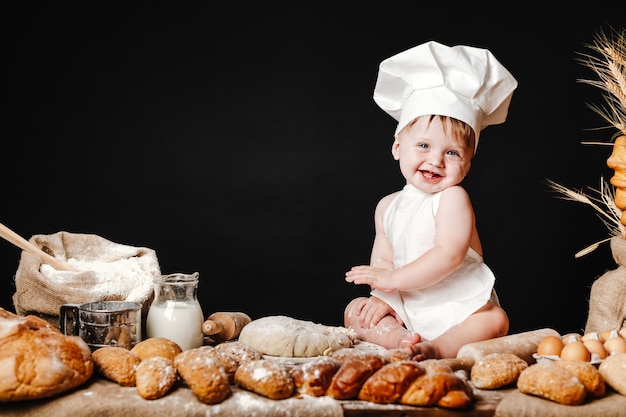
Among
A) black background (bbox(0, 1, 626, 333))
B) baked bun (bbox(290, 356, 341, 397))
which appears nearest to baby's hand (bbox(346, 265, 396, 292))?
baked bun (bbox(290, 356, 341, 397))

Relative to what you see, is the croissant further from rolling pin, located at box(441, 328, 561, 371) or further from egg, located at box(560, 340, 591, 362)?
egg, located at box(560, 340, 591, 362)

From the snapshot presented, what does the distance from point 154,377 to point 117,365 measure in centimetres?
15

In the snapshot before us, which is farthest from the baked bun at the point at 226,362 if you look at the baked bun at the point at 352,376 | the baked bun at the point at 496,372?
the baked bun at the point at 496,372

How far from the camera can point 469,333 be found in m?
2.60

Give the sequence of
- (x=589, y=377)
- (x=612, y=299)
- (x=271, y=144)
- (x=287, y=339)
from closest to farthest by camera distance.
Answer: (x=589, y=377) < (x=287, y=339) < (x=612, y=299) < (x=271, y=144)

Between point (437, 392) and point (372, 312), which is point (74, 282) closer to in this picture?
point (372, 312)

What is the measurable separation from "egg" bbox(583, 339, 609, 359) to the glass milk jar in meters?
1.15

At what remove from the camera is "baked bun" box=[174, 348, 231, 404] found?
1.91 metres

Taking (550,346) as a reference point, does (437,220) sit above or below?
above

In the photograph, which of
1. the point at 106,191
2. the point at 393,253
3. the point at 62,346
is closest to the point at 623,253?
the point at 393,253

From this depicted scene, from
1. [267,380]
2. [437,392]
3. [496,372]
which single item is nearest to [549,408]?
[496,372]

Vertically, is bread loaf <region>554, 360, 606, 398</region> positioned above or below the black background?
below

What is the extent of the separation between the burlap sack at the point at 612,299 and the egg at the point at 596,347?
663mm

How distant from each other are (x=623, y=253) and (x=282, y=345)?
53.0 inches
